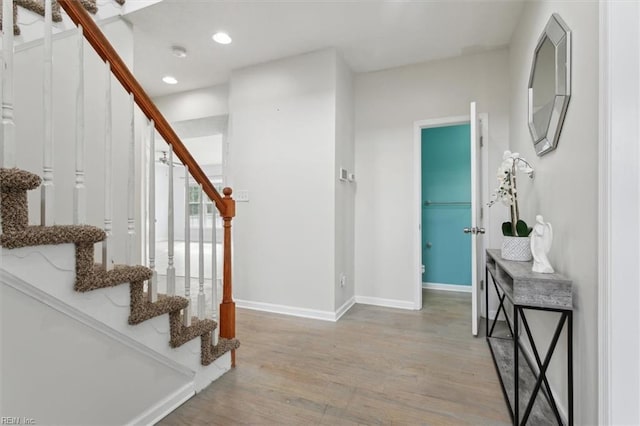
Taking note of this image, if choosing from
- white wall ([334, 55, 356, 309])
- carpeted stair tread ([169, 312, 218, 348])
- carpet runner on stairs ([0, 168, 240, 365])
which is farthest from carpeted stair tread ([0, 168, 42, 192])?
white wall ([334, 55, 356, 309])

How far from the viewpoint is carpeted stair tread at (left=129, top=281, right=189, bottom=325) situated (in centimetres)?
133

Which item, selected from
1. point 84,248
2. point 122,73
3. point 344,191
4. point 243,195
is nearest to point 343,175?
point 344,191

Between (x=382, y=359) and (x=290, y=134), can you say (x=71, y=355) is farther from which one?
(x=290, y=134)

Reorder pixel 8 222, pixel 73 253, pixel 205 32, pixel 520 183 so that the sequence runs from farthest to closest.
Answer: pixel 205 32 → pixel 520 183 → pixel 73 253 → pixel 8 222

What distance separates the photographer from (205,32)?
2.70 meters

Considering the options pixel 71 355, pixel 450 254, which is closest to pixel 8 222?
pixel 71 355

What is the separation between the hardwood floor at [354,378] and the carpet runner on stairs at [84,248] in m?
0.47

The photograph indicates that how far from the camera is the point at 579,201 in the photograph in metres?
1.36

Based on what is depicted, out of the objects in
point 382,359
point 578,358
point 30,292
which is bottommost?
point 382,359

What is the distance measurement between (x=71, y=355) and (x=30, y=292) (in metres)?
0.31

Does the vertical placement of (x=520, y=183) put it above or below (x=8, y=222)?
above

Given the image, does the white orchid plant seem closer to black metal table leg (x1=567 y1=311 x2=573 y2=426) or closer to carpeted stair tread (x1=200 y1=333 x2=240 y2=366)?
black metal table leg (x1=567 y1=311 x2=573 y2=426)

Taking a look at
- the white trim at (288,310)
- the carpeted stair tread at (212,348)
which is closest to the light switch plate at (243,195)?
the white trim at (288,310)
